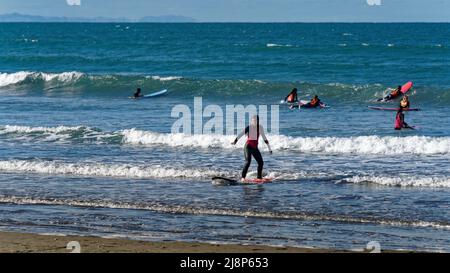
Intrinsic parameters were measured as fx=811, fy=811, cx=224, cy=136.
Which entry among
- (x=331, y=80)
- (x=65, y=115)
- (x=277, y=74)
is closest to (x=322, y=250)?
(x=65, y=115)

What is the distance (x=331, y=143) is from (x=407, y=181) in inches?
207

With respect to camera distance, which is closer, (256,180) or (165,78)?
(256,180)

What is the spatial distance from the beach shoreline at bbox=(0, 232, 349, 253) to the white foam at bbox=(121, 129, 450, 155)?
34.0 feet

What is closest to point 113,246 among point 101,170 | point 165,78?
point 101,170

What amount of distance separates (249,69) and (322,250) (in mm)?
39168

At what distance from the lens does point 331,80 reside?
4312cm

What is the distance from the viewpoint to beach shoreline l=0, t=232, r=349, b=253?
37.8ft

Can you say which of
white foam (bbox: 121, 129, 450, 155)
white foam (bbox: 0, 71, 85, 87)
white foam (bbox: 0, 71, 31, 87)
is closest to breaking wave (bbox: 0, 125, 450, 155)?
white foam (bbox: 121, 129, 450, 155)

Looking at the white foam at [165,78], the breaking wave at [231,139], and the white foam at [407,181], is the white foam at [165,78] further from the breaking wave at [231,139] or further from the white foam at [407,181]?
the white foam at [407,181]

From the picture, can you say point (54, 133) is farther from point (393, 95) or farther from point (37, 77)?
point (37, 77)

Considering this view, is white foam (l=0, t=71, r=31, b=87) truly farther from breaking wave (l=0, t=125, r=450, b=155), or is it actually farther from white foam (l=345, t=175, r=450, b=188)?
white foam (l=345, t=175, r=450, b=188)

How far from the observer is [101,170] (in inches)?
755

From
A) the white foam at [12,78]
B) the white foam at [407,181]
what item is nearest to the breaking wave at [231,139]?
the white foam at [407,181]
